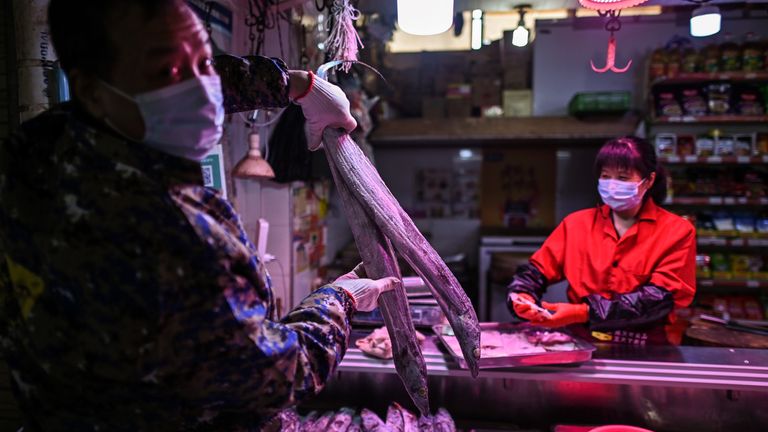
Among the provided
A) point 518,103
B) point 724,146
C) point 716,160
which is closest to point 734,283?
point 716,160

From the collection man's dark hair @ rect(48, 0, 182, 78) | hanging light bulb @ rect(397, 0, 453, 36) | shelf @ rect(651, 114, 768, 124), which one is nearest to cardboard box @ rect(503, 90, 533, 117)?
shelf @ rect(651, 114, 768, 124)

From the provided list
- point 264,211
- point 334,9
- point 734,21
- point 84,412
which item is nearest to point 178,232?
point 84,412

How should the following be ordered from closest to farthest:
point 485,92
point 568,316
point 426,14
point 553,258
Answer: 1. point 426,14
2. point 568,316
3. point 553,258
4. point 485,92

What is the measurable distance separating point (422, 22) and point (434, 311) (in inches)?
49.2

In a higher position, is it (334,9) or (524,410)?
(334,9)

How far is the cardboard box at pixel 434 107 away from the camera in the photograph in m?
5.71

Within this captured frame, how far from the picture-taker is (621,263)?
2289mm

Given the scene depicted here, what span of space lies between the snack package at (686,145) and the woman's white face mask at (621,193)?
9.55 feet

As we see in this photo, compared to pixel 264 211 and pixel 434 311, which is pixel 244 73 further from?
pixel 264 211

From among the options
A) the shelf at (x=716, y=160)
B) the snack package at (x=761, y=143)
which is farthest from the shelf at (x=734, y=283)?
the snack package at (x=761, y=143)

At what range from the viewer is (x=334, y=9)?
161cm

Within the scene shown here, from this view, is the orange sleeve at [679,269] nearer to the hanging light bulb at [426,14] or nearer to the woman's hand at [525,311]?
the woman's hand at [525,311]

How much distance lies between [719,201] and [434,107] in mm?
3040

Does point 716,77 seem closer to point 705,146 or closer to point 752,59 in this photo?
point 752,59
